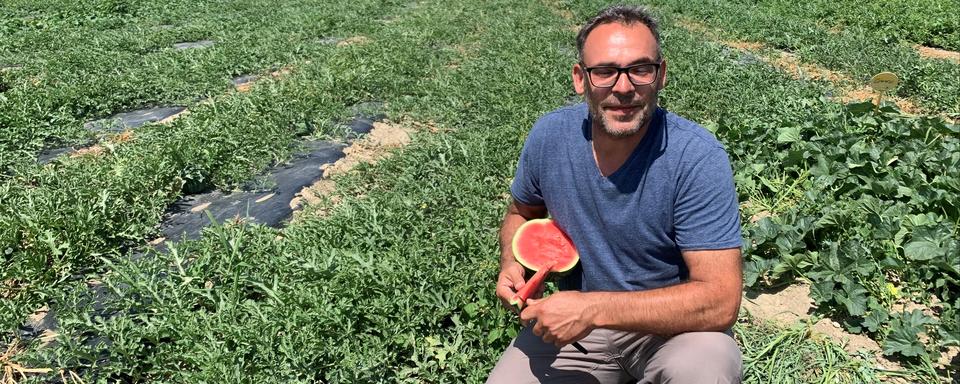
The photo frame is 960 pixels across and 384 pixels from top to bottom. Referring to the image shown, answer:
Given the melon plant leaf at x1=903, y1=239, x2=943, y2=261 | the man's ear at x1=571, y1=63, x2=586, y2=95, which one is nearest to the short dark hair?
the man's ear at x1=571, y1=63, x2=586, y2=95

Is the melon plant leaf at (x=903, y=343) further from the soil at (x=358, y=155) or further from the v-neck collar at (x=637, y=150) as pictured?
the soil at (x=358, y=155)

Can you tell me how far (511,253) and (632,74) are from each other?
843 mm

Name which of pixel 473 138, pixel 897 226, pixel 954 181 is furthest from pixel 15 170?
pixel 954 181

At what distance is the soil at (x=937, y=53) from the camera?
8.27 m

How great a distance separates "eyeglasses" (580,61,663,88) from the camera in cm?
218

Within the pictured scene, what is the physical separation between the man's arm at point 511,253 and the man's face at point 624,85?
62cm

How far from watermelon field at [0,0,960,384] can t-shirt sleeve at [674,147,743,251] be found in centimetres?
104

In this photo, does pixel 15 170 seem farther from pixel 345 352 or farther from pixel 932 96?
pixel 932 96

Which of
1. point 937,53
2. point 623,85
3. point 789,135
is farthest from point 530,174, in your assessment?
point 937,53

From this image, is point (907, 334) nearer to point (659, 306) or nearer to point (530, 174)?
point (659, 306)

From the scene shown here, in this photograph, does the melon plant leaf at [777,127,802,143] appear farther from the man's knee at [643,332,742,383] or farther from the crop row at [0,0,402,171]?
the crop row at [0,0,402,171]

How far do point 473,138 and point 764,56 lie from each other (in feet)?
16.3

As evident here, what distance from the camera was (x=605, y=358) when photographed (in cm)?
248

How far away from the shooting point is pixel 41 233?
11.7 feet
